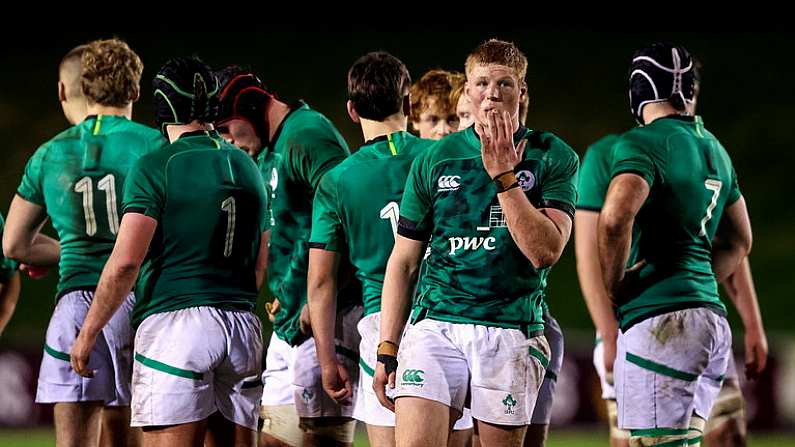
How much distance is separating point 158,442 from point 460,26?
15869 millimetres

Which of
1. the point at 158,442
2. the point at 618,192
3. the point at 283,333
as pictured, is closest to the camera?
the point at 158,442

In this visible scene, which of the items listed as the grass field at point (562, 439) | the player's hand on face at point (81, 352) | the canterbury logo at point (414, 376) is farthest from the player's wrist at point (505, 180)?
the grass field at point (562, 439)

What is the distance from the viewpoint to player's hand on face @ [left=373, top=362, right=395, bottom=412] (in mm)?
4387

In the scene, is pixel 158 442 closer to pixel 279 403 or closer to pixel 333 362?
pixel 333 362

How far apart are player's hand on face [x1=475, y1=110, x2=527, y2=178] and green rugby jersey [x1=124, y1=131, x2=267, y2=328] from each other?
1.21 meters

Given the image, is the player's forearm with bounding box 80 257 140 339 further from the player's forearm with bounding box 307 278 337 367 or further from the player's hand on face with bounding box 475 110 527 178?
the player's hand on face with bounding box 475 110 527 178

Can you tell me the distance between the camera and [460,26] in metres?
20.0

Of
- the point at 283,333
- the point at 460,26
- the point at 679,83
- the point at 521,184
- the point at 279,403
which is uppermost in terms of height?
the point at 460,26

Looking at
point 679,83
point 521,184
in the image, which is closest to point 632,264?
point 679,83

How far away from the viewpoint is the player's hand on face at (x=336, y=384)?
502 centimetres

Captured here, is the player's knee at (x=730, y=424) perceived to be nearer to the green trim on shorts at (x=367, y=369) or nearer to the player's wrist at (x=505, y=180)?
the green trim on shorts at (x=367, y=369)

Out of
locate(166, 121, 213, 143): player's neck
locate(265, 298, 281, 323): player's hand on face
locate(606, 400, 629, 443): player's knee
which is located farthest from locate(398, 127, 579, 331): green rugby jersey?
locate(606, 400, 629, 443): player's knee

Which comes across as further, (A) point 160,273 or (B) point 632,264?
(B) point 632,264

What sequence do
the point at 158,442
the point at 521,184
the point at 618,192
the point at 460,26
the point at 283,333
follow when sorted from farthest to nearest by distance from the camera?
the point at 460,26, the point at 283,333, the point at 618,192, the point at 158,442, the point at 521,184
